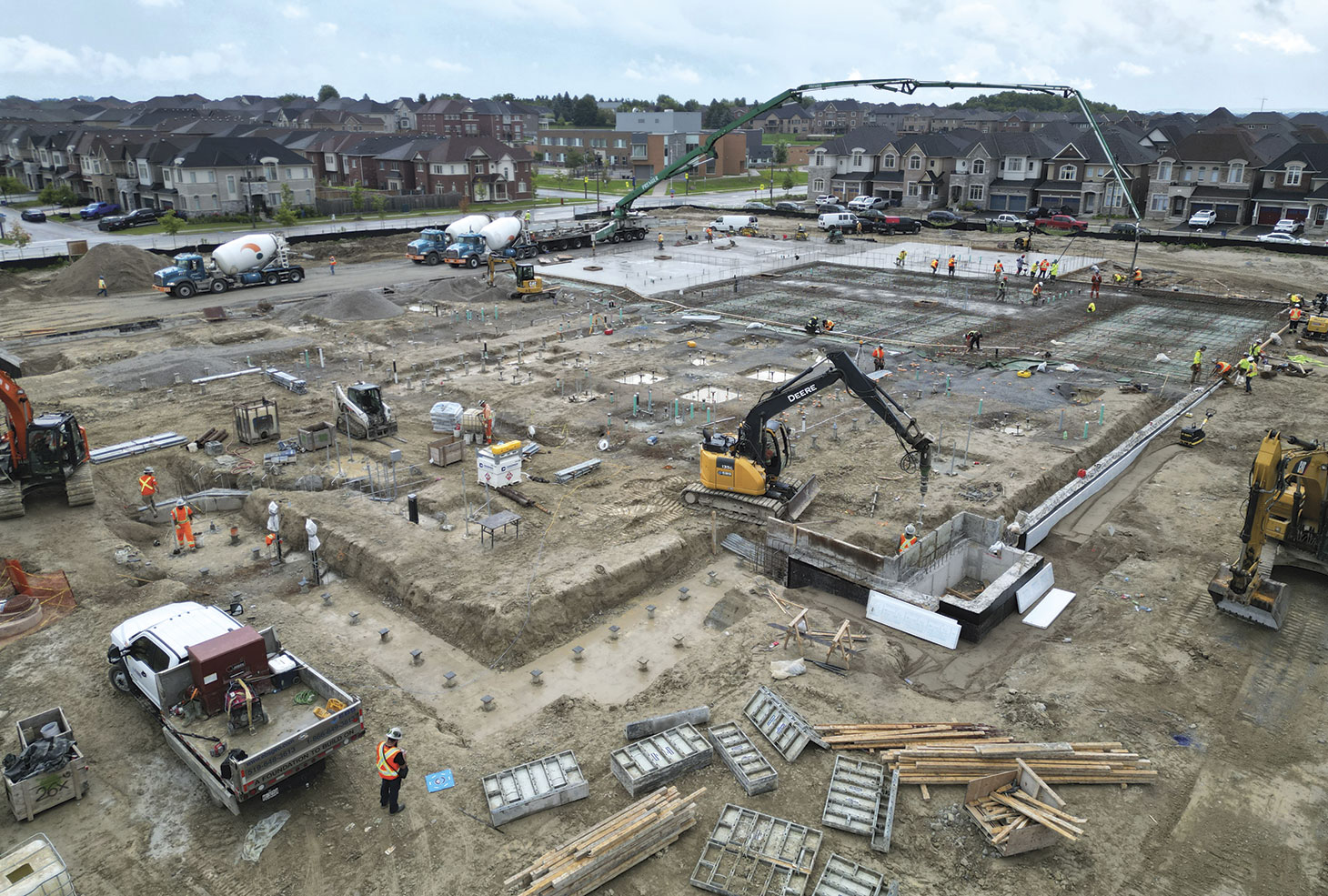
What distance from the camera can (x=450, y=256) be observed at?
5184cm

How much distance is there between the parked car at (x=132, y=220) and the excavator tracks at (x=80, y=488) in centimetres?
5184

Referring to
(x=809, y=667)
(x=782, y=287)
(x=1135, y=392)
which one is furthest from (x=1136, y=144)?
(x=809, y=667)

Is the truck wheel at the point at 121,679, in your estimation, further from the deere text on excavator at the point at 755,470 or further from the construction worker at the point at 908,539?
the construction worker at the point at 908,539

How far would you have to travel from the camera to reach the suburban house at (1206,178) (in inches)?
2618

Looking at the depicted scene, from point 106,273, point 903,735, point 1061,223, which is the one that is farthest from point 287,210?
point 903,735

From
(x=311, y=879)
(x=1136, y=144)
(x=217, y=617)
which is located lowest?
(x=311, y=879)

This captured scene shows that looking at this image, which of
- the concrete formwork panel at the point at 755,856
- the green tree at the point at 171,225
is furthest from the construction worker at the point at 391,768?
the green tree at the point at 171,225

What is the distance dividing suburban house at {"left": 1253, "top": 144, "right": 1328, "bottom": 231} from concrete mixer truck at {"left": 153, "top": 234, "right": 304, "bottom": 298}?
68.2 m

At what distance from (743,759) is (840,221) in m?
57.2

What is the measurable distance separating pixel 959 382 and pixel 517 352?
16.9 m

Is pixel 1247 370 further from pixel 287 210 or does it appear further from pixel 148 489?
pixel 287 210

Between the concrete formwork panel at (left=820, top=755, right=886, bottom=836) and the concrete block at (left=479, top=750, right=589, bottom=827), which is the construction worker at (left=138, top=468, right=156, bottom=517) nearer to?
the concrete block at (left=479, top=750, right=589, bottom=827)

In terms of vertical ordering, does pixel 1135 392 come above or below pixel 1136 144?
below

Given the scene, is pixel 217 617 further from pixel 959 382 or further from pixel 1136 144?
pixel 1136 144
